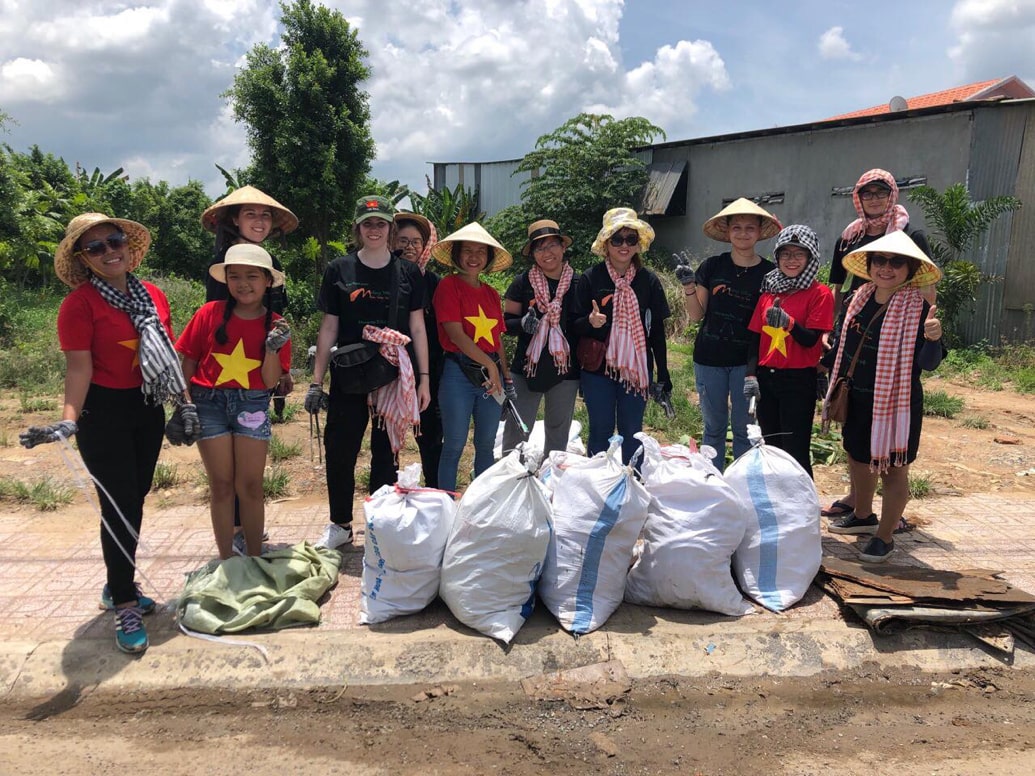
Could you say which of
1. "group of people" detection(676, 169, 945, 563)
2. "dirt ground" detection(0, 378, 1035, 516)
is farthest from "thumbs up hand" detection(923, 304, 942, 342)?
"dirt ground" detection(0, 378, 1035, 516)

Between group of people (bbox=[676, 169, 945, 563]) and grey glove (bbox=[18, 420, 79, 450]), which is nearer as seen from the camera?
grey glove (bbox=[18, 420, 79, 450])

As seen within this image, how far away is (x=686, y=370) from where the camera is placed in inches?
383

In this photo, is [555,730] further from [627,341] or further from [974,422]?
[974,422]

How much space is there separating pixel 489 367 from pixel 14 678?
252 cm

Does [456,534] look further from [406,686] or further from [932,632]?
[932,632]

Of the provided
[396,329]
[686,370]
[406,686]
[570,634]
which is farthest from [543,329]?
[686,370]

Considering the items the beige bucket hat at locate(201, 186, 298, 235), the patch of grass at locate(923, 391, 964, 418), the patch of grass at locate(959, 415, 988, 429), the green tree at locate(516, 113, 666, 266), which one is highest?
the green tree at locate(516, 113, 666, 266)

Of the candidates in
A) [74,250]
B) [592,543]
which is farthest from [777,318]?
[74,250]

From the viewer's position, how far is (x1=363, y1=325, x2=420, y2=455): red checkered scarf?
3570 millimetres

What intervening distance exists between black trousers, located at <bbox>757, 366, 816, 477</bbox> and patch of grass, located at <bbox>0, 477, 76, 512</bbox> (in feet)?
15.2

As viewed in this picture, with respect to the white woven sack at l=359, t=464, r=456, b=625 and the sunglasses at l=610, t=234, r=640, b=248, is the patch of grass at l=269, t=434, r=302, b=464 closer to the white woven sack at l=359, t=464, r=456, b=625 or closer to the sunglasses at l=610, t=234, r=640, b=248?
the white woven sack at l=359, t=464, r=456, b=625

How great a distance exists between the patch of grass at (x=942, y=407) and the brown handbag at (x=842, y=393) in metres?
4.98

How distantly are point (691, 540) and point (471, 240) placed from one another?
1.94m

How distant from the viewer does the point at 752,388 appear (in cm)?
391
